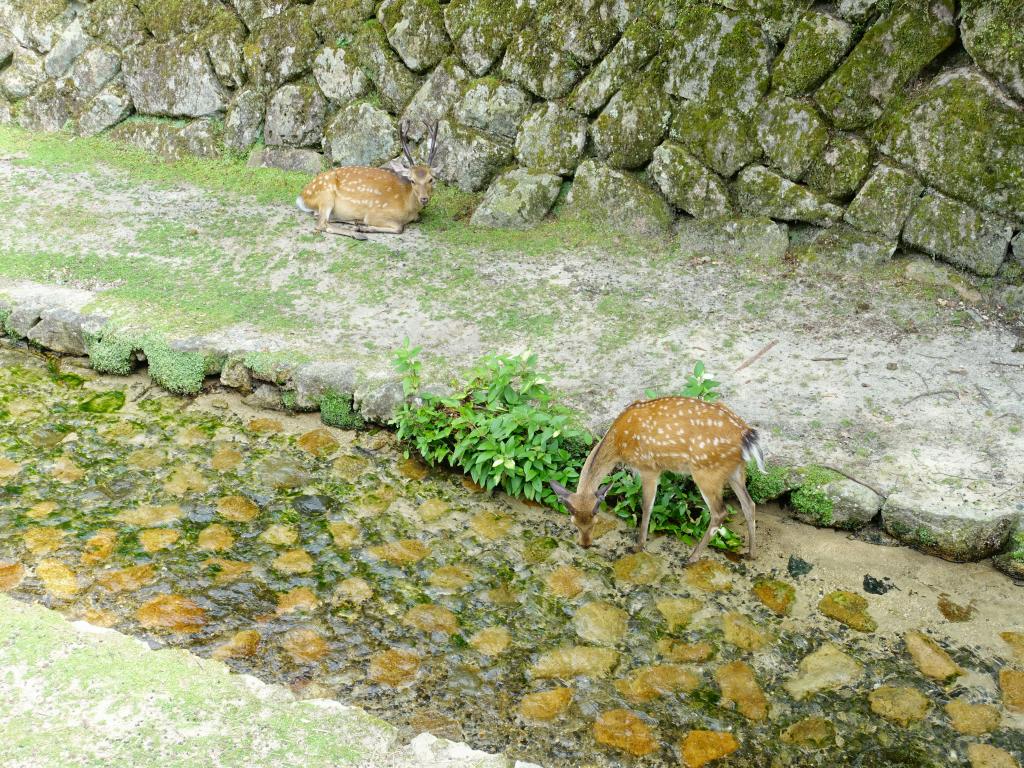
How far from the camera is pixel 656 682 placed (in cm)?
407

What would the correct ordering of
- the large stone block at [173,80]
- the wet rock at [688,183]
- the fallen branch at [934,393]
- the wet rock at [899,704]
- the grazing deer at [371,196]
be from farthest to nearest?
the large stone block at [173,80] → the grazing deer at [371,196] → the wet rock at [688,183] → the fallen branch at [934,393] → the wet rock at [899,704]

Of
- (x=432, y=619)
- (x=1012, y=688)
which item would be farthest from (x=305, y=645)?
(x=1012, y=688)

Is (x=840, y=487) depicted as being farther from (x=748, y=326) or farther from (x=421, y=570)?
(x=421, y=570)

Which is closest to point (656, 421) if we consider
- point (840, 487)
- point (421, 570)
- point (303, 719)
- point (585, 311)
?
point (840, 487)

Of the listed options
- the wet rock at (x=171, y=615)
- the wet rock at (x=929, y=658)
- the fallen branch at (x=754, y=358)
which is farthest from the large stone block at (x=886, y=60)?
the wet rock at (x=171, y=615)

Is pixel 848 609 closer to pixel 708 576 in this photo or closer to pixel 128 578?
pixel 708 576

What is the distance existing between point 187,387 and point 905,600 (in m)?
4.47

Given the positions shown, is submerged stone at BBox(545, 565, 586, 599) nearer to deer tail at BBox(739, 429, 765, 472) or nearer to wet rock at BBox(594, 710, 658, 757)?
wet rock at BBox(594, 710, 658, 757)

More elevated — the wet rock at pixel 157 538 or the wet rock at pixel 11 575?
the wet rock at pixel 157 538

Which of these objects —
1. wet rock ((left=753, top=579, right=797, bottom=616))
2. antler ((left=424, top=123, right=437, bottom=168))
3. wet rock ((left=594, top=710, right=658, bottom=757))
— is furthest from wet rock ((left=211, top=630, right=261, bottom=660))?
antler ((left=424, top=123, right=437, bottom=168))

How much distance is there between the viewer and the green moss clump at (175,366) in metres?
6.01

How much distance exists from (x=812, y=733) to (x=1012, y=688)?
3.11 feet

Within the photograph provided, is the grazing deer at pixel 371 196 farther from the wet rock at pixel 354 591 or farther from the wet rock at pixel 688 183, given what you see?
Answer: the wet rock at pixel 354 591

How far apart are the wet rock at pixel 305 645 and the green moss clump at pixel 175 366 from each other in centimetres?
237
